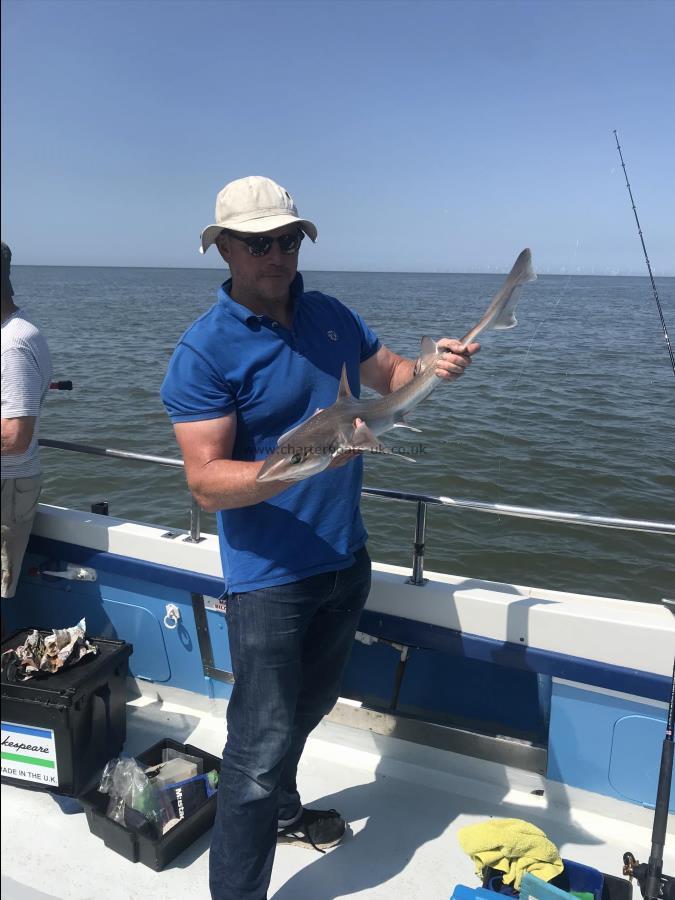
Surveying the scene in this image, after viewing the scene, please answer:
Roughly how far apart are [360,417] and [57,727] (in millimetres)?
2011

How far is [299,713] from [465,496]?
8234 mm

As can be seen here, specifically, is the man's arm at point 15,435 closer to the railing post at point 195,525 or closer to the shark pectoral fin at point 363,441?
the shark pectoral fin at point 363,441

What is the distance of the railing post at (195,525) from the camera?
3.58 metres

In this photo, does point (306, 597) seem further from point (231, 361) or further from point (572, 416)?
point (572, 416)

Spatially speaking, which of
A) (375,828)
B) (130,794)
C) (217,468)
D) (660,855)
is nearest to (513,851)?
(660,855)

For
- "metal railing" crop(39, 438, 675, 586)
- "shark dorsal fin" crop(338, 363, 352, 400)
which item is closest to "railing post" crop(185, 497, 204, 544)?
"metal railing" crop(39, 438, 675, 586)

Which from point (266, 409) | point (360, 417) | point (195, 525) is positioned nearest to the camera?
point (266, 409)

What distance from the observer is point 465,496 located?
10.8 meters

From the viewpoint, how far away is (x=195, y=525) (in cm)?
361

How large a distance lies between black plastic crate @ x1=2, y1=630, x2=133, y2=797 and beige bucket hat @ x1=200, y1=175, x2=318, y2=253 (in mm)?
2139

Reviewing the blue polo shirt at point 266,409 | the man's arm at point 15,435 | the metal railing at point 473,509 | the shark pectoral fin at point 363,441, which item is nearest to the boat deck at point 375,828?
the metal railing at point 473,509

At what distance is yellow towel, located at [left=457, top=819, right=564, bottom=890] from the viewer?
8.64 ft

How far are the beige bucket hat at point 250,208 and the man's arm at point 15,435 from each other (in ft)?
4.71

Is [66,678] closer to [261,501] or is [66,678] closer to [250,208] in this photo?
[261,501]
